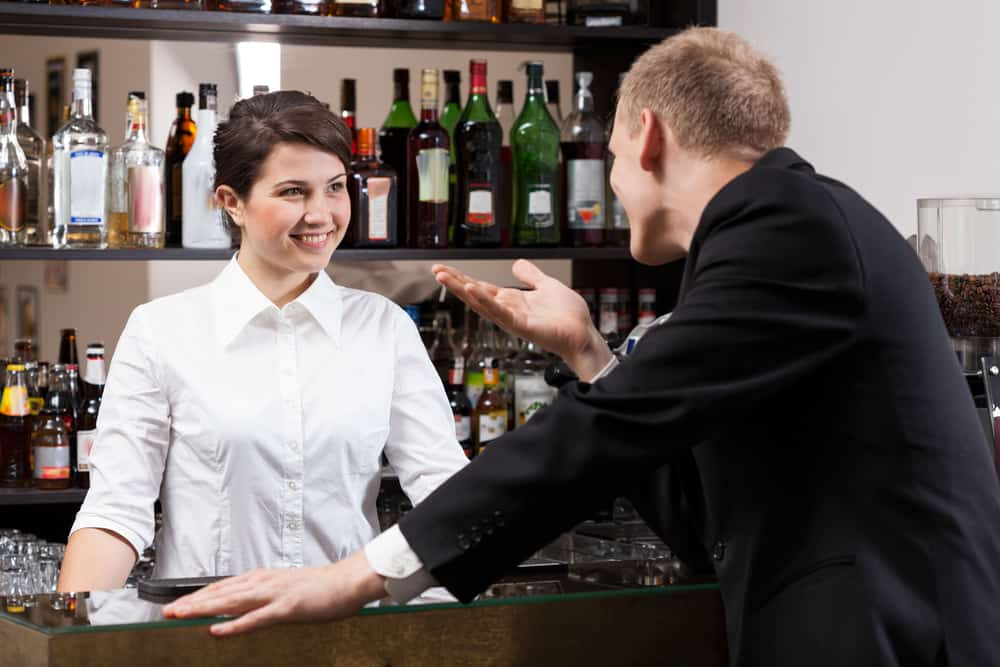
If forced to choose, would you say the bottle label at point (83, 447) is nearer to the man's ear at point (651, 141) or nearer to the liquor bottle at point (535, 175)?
the liquor bottle at point (535, 175)

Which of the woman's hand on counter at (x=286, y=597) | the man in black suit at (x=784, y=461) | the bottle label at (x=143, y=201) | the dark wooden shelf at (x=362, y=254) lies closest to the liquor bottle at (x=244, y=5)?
the bottle label at (x=143, y=201)

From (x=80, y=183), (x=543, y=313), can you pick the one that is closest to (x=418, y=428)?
(x=543, y=313)

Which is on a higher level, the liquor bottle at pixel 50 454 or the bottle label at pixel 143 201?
the bottle label at pixel 143 201

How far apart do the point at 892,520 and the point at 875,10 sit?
1537 mm

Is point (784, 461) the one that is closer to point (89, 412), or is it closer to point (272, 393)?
point (272, 393)

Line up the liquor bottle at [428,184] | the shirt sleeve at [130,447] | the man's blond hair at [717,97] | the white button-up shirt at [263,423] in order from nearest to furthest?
the man's blond hair at [717,97] → the shirt sleeve at [130,447] → the white button-up shirt at [263,423] → the liquor bottle at [428,184]

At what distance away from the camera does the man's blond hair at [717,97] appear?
114 cm

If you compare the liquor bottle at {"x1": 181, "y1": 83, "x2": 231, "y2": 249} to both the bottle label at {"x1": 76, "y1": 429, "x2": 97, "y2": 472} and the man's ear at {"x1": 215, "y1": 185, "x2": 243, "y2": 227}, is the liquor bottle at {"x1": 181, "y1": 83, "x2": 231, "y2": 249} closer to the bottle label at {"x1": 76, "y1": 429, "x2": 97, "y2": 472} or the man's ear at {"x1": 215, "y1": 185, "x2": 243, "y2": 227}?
the bottle label at {"x1": 76, "y1": 429, "x2": 97, "y2": 472}

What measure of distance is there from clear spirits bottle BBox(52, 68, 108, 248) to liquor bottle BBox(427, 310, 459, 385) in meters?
0.74

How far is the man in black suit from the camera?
0.98m

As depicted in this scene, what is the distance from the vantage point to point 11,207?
8.45 feet

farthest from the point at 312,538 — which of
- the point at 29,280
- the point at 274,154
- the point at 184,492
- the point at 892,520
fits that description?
the point at 29,280

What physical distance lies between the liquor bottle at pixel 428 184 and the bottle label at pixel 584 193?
28 cm

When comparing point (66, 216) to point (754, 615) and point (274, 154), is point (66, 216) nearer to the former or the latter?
point (274, 154)
